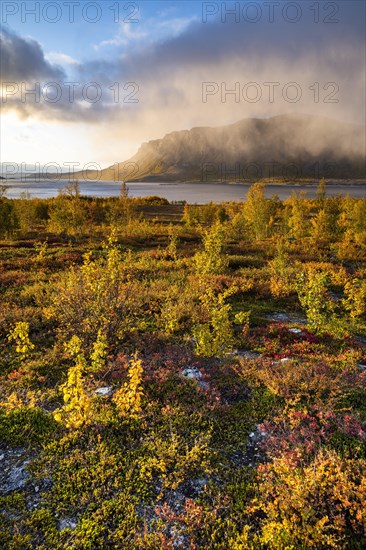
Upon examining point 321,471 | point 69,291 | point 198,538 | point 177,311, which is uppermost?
point 69,291

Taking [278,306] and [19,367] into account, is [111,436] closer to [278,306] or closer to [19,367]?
[19,367]

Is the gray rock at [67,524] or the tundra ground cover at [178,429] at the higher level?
the tundra ground cover at [178,429]

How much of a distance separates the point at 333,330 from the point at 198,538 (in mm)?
8014

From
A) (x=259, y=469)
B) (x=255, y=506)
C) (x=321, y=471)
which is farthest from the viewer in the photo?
(x=259, y=469)

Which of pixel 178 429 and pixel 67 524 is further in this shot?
pixel 178 429

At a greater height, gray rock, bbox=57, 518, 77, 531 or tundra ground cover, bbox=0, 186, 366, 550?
tundra ground cover, bbox=0, 186, 366, 550

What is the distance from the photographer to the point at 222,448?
5484 mm

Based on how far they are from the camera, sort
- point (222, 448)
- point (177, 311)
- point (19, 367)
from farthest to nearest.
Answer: point (177, 311) < point (19, 367) < point (222, 448)

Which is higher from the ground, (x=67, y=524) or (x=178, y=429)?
(x=178, y=429)

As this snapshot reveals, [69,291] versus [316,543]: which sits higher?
[69,291]

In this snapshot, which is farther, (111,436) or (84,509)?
(111,436)

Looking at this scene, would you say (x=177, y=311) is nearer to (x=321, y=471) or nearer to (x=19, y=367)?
(x=19, y=367)

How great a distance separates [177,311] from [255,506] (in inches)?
289

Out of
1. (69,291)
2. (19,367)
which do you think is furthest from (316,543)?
(69,291)
